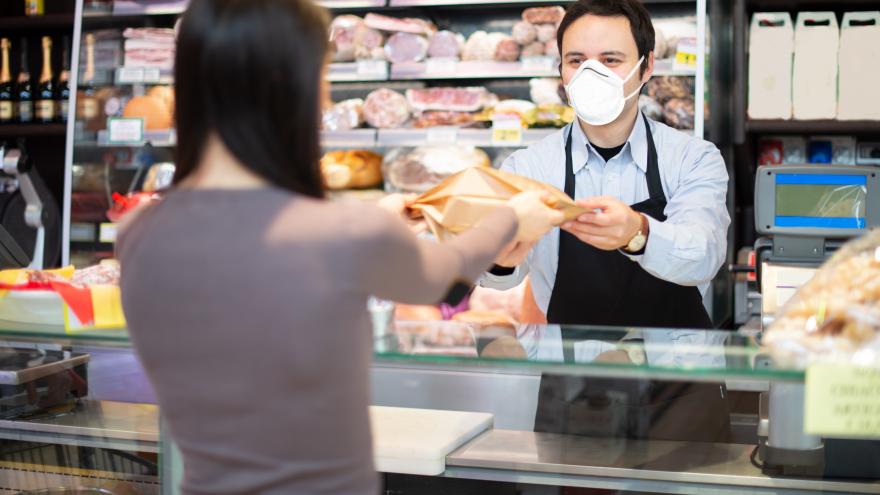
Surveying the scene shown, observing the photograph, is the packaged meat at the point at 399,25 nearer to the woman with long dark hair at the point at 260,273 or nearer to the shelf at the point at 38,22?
the shelf at the point at 38,22

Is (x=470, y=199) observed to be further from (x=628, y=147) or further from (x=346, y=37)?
(x=346, y=37)

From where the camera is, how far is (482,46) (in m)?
4.52

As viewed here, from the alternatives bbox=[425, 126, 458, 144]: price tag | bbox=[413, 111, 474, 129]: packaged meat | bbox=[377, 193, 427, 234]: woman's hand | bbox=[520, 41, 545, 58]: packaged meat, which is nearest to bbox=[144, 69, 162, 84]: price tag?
bbox=[413, 111, 474, 129]: packaged meat

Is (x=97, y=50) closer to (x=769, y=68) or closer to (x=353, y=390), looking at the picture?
(x=769, y=68)

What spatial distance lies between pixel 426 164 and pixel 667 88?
1.11m

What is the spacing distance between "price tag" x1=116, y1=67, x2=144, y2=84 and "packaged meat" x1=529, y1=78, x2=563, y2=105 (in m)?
1.92

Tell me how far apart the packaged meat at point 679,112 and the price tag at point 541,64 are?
1.71 feet

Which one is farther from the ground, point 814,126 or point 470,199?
point 814,126

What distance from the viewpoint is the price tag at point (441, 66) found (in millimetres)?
4477

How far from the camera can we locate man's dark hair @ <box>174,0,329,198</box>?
1.05 meters

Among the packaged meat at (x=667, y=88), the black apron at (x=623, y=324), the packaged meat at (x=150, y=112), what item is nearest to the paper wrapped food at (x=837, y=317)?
the black apron at (x=623, y=324)

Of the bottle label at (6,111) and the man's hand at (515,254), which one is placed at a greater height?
the bottle label at (6,111)

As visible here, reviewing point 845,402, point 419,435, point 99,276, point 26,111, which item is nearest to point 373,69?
point 26,111

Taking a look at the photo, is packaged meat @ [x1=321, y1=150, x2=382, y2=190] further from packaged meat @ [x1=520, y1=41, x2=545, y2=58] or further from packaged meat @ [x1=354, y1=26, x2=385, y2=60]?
packaged meat @ [x1=520, y1=41, x2=545, y2=58]
